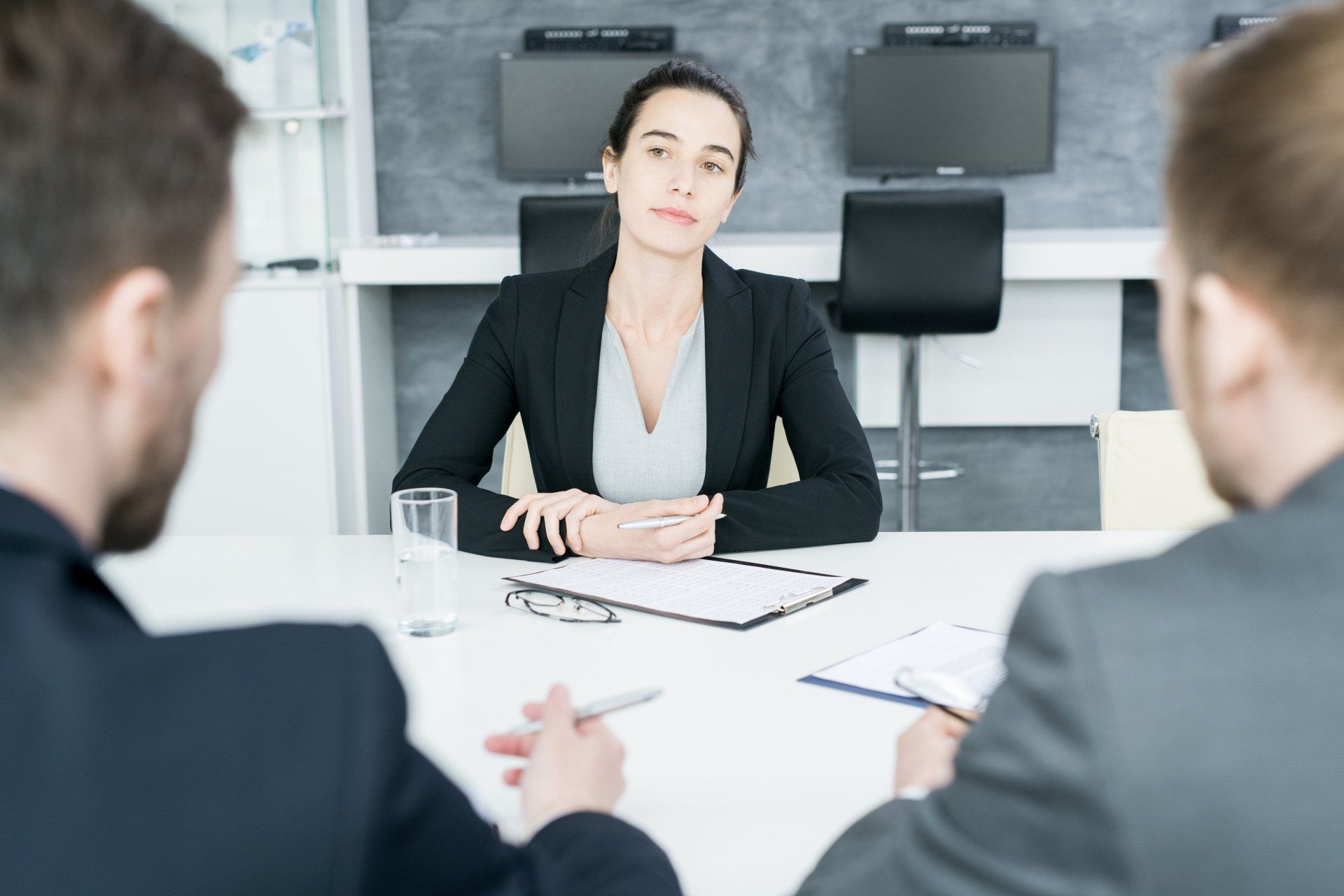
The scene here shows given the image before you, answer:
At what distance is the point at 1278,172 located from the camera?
19.4 inches

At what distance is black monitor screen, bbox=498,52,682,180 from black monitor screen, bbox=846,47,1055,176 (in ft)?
2.41

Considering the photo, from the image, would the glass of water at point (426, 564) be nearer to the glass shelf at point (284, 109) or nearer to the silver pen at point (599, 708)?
the silver pen at point (599, 708)

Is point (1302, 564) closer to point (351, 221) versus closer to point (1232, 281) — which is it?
point (1232, 281)

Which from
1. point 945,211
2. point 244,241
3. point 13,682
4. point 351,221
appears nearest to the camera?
point 13,682

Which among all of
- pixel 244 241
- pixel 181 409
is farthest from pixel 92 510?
pixel 244 241

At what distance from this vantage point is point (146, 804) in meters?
0.44

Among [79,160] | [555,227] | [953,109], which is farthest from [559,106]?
[79,160]

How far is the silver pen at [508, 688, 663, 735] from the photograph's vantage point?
86 cm

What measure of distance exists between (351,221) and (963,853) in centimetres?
386

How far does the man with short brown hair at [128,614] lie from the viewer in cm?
44

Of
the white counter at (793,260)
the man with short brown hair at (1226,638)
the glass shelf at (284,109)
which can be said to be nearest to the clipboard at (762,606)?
the man with short brown hair at (1226,638)

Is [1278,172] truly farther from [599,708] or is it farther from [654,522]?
[654,522]

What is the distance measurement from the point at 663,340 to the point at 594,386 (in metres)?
0.16

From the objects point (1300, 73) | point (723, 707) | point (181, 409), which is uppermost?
point (1300, 73)
